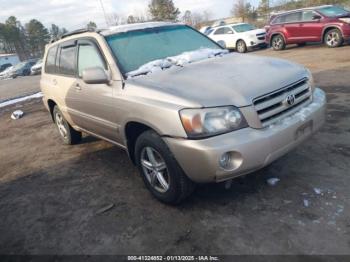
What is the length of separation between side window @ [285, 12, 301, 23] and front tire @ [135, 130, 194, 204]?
1349 cm

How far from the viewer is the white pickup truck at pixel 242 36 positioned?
17.8m

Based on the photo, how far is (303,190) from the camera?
3510 mm

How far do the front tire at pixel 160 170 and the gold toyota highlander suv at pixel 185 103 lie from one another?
10mm

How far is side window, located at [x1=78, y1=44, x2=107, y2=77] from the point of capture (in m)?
4.12

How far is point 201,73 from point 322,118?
1362 mm

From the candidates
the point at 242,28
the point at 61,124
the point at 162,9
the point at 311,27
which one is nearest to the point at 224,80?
the point at 61,124

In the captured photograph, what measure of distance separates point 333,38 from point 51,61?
11559 mm

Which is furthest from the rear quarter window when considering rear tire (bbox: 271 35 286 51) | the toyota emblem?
rear tire (bbox: 271 35 286 51)

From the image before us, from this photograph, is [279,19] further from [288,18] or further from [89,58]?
[89,58]

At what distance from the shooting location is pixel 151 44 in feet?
13.9

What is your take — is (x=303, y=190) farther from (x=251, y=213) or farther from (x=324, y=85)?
(x=324, y=85)

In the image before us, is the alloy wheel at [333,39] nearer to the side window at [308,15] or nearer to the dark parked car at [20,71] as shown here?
the side window at [308,15]

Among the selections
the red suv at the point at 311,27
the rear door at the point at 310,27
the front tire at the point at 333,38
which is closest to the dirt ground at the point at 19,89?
the red suv at the point at 311,27

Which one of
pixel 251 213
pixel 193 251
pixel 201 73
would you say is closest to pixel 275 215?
pixel 251 213
